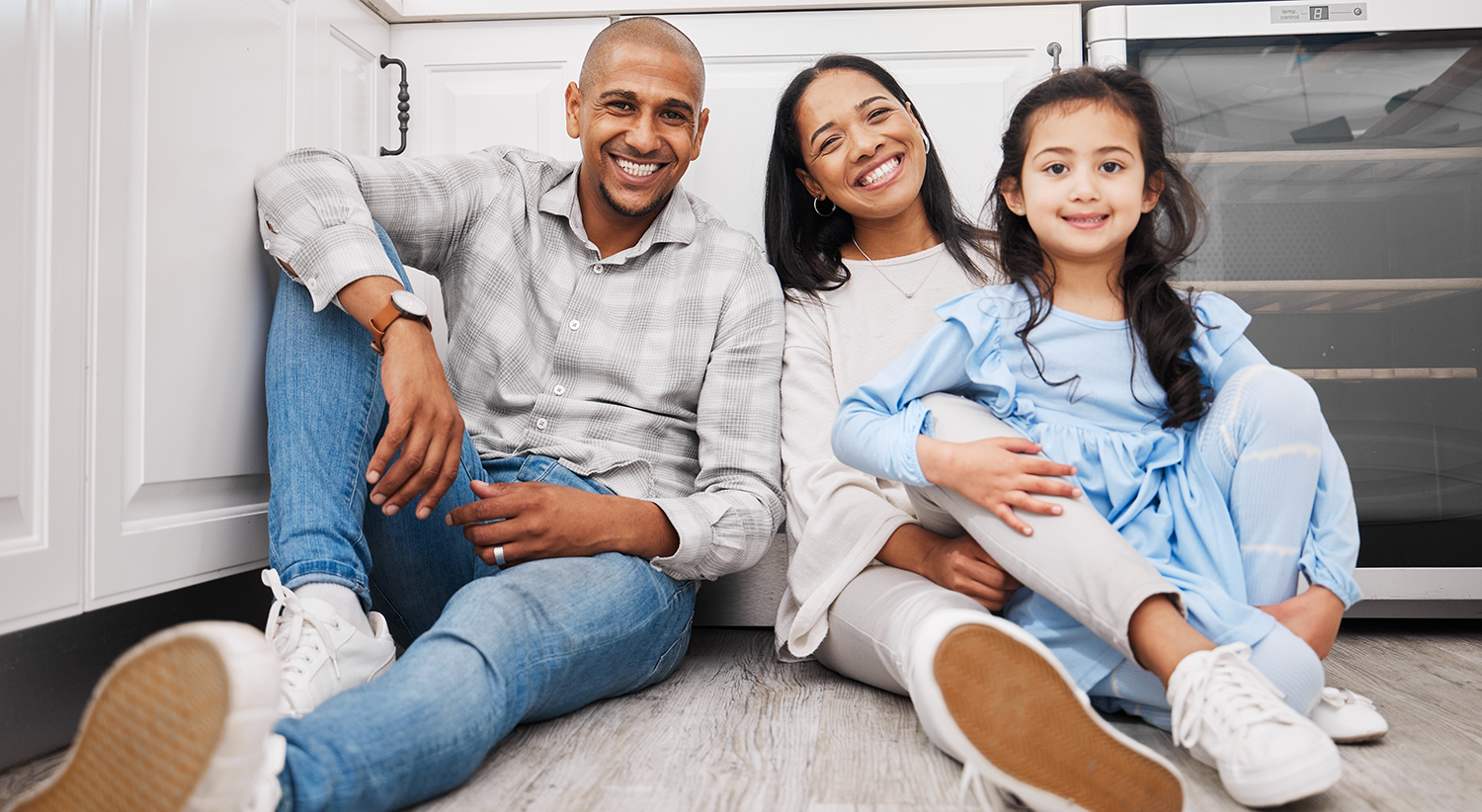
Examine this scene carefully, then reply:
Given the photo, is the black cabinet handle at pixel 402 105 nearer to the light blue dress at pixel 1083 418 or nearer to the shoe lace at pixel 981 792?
the light blue dress at pixel 1083 418

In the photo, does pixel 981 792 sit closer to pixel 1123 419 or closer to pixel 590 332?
pixel 1123 419

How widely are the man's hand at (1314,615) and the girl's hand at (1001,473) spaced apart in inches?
9.3

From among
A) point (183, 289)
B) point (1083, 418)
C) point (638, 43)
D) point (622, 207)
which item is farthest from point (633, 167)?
point (1083, 418)

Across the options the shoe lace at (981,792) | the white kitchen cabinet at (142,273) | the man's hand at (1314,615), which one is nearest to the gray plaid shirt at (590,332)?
the white kitchen cabinet at (142,273)

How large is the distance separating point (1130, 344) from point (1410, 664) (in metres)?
0.69

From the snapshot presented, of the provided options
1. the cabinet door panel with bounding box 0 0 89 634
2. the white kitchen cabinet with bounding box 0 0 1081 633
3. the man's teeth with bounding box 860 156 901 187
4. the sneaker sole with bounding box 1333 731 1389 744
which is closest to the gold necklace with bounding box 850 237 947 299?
the man's teeth with bounding box 860 156 901 187

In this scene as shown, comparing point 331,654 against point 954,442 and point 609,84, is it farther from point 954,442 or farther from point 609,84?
point 609,84

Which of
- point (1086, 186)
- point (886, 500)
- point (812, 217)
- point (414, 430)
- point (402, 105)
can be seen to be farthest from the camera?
point (402, 105)

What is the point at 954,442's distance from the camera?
3.04ft

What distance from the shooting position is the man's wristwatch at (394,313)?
97cm

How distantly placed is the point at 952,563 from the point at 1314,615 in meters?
0.35

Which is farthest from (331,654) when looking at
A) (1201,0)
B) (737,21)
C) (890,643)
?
(1201,0)

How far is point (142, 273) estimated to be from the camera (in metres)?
0.95

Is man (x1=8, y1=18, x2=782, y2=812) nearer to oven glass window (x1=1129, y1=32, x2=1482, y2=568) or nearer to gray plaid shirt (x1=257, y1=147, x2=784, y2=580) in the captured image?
gray plaid shirt (x1=257, y1=147, x2=784, y2=580)
